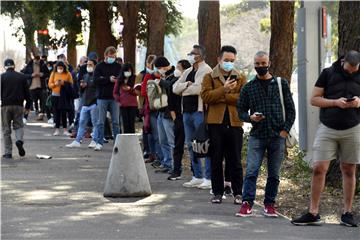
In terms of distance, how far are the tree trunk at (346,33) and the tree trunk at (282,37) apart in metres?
3.96

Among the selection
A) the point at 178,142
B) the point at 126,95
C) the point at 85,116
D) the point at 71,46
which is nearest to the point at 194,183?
the point at 178,142

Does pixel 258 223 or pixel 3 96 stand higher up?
pixel 3 96

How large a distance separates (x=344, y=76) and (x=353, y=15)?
104 inches

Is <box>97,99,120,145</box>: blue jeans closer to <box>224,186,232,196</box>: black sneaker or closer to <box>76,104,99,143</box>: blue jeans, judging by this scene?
<box>76,104,99,143</box>: blue jeans

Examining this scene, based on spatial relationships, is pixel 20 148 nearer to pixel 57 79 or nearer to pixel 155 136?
pixel 155 136

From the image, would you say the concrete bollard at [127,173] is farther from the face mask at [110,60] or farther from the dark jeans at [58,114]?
the dark jeans at [58,114]

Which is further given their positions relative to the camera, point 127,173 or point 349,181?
point 127,173

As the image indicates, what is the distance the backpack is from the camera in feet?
46.2


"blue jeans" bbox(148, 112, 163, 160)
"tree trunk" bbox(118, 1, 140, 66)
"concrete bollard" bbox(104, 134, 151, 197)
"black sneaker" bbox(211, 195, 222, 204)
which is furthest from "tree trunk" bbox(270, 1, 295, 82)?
"tree trunk" bbox(118, 1, 140, 66)

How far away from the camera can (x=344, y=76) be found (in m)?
9.32

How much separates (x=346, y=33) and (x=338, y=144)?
2.80 m

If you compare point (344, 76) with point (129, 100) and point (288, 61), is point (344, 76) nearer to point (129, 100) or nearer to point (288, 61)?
point (288, 61)

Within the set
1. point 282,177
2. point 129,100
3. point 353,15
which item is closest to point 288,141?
point 353,15

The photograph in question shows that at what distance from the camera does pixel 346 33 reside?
11797 millimetres
